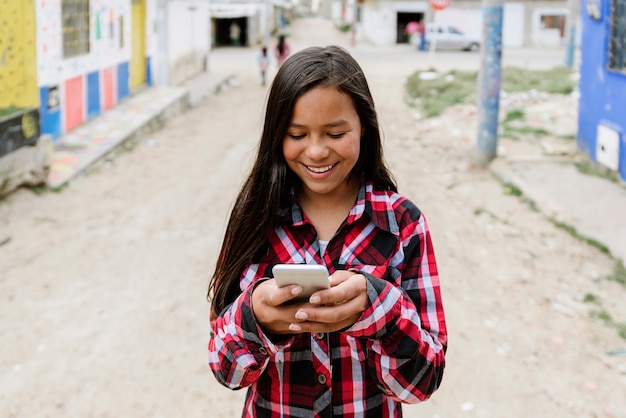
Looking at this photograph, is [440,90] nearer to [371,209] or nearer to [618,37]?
[618,37]

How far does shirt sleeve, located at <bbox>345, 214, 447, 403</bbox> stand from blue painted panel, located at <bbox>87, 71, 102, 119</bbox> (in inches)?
415

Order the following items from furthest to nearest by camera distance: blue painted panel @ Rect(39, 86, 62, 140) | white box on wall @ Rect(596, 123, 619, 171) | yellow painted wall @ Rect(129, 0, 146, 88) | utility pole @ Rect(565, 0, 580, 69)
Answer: utility pole @ Rect(565, 0, 580, 69)
yellow painted wall @ Rect(129, 0, 146, 88)
blue painted panel @ Rect(39, 86, 62, 140)
white box on wall @ Rect(596, 123, 619, 171)

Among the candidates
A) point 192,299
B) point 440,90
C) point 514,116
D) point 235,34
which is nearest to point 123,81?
point 440,90

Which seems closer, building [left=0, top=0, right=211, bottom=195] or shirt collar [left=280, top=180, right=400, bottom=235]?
shirt collar [left=280, top=180, right=400, bottom=235]

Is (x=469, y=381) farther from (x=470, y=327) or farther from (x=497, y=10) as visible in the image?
(x=497, y=10)

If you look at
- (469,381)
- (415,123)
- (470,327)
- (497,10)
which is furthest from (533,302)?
(415,123)

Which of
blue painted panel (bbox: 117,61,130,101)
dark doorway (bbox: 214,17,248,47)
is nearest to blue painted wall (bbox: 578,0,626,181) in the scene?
blue painted panel (bbox: 117,61,130,101)

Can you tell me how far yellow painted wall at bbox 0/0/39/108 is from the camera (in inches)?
308

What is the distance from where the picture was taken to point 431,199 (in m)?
7.07

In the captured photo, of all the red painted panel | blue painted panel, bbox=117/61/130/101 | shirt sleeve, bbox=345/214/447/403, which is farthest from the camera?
blue painted panel, bbox=117/61/130/101

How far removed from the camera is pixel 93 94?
11477 mm

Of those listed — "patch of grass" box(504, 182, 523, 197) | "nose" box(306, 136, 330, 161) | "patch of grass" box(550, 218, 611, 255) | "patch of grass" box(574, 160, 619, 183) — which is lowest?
"patch of grass" box(550, 218, 611, 255)

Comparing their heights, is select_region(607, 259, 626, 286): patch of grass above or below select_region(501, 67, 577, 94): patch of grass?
below

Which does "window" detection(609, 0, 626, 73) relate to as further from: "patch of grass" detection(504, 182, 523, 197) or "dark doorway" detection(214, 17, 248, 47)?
"dark doorway" detection(214, 17, 248, 47)
